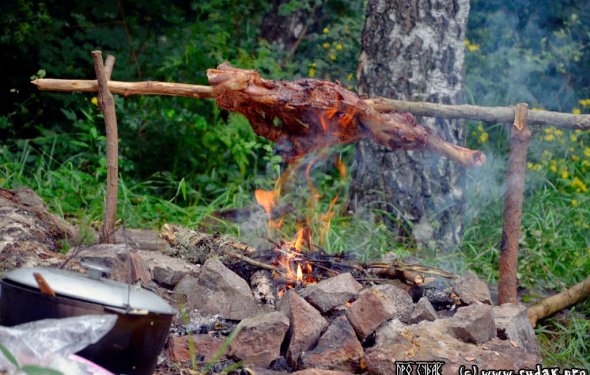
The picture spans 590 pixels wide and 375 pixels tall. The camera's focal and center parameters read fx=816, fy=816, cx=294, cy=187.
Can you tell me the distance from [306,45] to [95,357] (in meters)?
6.25

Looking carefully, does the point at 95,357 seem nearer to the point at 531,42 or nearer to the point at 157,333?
the point at 157,333

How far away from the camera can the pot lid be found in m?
3.10

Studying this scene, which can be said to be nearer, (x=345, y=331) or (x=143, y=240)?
(x=345, y=331)

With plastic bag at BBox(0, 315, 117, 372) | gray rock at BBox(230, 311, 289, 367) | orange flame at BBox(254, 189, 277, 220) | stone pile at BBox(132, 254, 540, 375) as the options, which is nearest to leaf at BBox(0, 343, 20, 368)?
plastic bag at BBox(0, 315, 117, 372)

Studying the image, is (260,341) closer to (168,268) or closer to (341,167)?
(168,268)

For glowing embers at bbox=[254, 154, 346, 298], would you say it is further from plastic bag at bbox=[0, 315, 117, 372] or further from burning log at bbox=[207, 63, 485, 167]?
plastic bag at bbox=[0, 315, 117, 372]

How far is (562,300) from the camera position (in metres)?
5.64

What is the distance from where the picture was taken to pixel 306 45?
9000 millimetres

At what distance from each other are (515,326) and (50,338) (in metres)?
2.54

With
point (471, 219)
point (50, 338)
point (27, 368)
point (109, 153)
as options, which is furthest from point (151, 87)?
point (471, 219)

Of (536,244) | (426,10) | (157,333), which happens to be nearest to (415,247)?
(536,244)

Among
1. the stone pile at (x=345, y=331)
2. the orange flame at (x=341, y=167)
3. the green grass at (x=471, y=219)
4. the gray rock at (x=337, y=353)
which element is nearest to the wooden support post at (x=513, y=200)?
the stone pile at (x=345, y=331)

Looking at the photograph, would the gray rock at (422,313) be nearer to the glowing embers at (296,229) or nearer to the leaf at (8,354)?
the glowing embers at (296,229)

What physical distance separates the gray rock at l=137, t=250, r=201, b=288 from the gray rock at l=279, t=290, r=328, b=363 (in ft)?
2.76
